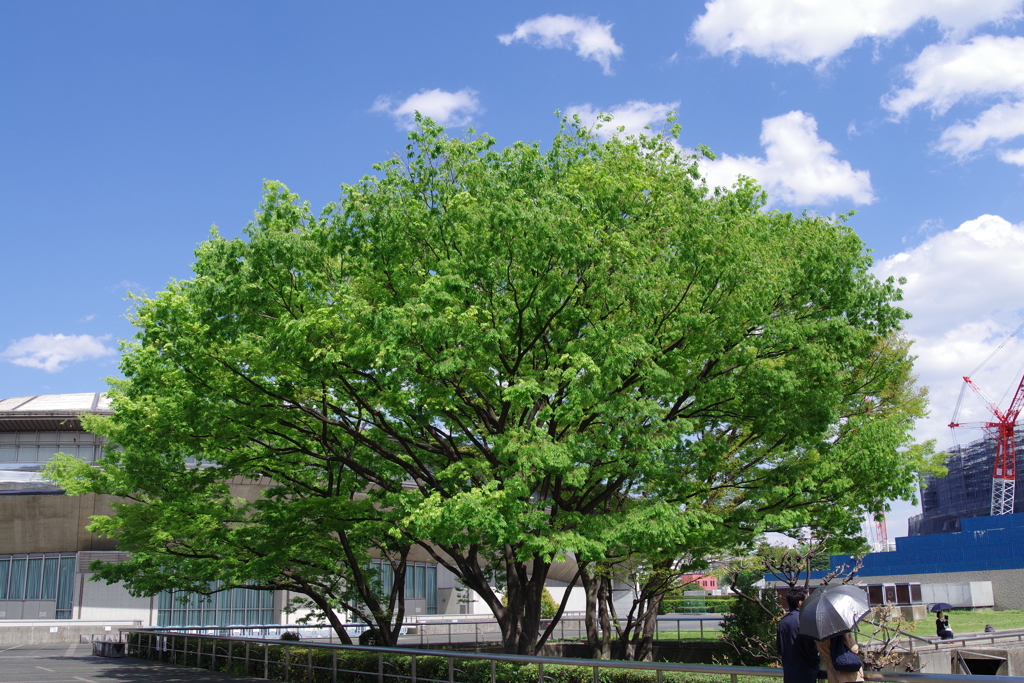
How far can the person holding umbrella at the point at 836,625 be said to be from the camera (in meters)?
5.89

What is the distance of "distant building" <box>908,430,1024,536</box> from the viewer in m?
117

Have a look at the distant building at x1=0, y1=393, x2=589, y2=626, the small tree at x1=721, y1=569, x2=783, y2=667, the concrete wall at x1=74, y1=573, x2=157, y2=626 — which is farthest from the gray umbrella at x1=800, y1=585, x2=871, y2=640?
the concrete wall at x1=74, y1=573, x2=157, y2=626

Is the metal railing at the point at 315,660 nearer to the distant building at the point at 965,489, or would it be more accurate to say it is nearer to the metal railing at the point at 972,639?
the metal railing at the point at 972,639

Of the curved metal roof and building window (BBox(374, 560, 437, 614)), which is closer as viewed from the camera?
building window (BBox(374, 560, 437, 614))

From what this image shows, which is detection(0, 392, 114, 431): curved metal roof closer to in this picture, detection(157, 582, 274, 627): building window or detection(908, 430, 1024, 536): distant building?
detection(157, 582, 274, 627): building window

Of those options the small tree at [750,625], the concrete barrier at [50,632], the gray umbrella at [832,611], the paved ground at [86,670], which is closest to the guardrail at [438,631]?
the concrete barrier at [50,632]

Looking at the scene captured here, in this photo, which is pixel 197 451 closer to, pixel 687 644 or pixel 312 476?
pixel 312 476

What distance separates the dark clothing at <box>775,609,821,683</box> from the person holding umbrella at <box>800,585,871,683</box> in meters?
0.38

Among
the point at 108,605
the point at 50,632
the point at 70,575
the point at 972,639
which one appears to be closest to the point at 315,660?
the point at 972,639

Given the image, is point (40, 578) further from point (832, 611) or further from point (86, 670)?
point (832, 611)

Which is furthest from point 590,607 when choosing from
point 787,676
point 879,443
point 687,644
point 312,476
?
point 787,676

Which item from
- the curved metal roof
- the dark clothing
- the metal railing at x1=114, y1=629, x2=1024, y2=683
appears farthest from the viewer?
the curved metal roof

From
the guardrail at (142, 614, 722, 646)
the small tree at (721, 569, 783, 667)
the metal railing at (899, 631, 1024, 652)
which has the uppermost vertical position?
the small tree at (721, 569, 783, 667)

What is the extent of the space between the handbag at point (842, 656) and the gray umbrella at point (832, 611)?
16cm
